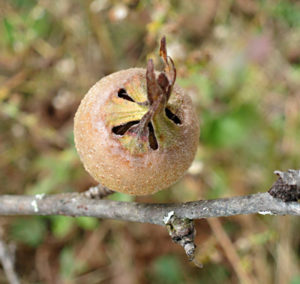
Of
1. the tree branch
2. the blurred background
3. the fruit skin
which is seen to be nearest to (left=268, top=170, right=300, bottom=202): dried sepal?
the tree branch

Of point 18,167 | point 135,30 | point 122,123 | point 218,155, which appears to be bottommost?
point 122,123

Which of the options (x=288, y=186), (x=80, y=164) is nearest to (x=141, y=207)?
(x=288, y=186)

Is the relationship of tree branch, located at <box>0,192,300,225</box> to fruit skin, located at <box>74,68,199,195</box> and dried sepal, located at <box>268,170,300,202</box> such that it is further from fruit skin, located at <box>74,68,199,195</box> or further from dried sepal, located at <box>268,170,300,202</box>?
fruit skin, located at <box>74,68,199,195</box>

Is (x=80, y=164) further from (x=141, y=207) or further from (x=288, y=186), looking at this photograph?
(x=288, y=186)

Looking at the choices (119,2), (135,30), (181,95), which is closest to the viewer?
(181,95)

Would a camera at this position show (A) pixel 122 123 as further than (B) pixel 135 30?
No

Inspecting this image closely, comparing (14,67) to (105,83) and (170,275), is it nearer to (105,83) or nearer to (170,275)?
(170,275)

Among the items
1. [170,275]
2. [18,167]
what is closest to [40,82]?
[18,167]
